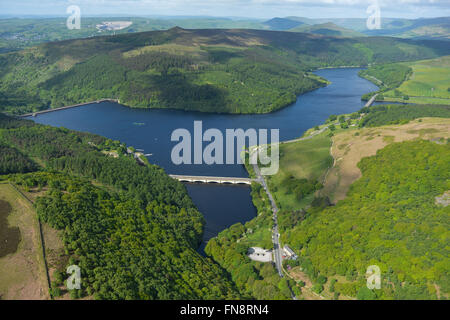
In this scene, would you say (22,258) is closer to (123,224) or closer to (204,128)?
(123,224)

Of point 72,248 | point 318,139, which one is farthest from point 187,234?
point 318,139

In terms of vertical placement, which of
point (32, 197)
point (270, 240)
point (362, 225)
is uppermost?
point (32, 197)

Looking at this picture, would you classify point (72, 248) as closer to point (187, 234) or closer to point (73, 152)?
point (187, 234)

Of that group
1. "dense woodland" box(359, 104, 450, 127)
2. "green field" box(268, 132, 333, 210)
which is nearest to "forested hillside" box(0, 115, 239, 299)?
"green field" box(268, 132, 333, 210)

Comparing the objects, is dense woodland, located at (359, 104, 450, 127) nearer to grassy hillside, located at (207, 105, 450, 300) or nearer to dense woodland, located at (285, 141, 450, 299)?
grassy hillside, located at (207, 105, 450, 300)

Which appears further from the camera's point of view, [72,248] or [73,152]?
[73,152]

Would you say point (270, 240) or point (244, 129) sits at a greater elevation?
point (244, 129)
